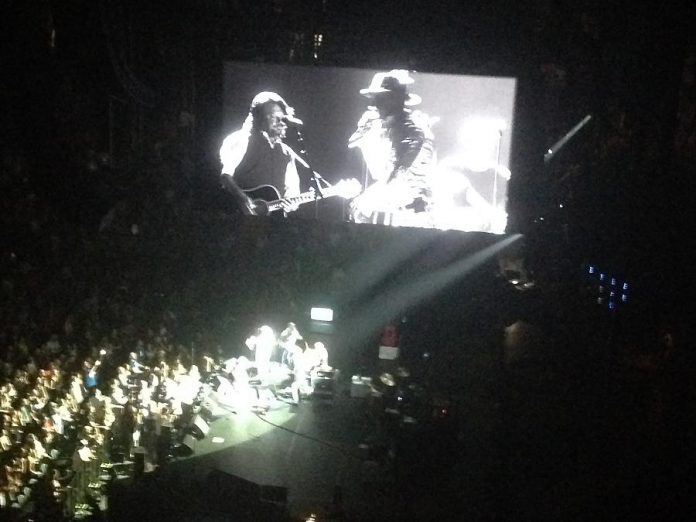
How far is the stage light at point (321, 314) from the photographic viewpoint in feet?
25.2

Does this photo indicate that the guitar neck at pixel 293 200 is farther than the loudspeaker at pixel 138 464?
Yes

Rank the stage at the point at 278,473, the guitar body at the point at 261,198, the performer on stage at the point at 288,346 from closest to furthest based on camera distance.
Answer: the stage at the point at 278,473 < the performer on stage at the point at 288,346 < the guitar body at the point at 261,198

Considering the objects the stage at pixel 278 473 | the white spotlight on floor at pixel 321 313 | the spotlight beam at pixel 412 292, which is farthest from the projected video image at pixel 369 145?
the stage at pixel 278 473

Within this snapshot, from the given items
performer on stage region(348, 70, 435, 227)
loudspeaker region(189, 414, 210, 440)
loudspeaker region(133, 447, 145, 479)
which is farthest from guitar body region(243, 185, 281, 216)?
loudspeaker region(133, 447, 145, 479)

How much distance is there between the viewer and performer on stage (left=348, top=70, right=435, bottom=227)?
24.3ft

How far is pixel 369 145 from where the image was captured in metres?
7.52

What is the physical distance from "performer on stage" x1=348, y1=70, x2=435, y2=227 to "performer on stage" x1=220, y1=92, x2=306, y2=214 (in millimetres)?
755

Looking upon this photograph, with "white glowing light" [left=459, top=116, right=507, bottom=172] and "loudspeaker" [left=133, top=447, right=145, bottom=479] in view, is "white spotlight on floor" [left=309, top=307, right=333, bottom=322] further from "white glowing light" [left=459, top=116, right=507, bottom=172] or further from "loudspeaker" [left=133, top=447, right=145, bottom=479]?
"loudspeaker" [left=133, top=447, right=145, bottom=479]

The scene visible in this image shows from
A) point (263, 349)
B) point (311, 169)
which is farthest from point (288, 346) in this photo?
point (311, 169)

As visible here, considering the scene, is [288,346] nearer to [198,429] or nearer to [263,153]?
[198,429]

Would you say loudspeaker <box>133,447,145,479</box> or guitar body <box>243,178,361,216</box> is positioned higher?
guitar body <box>243,178,361,216</box>

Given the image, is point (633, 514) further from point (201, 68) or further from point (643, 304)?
point (201, 68)

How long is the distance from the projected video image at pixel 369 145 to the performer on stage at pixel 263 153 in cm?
1

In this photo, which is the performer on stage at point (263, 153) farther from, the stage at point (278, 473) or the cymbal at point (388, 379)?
the stage at point (278, 473)
